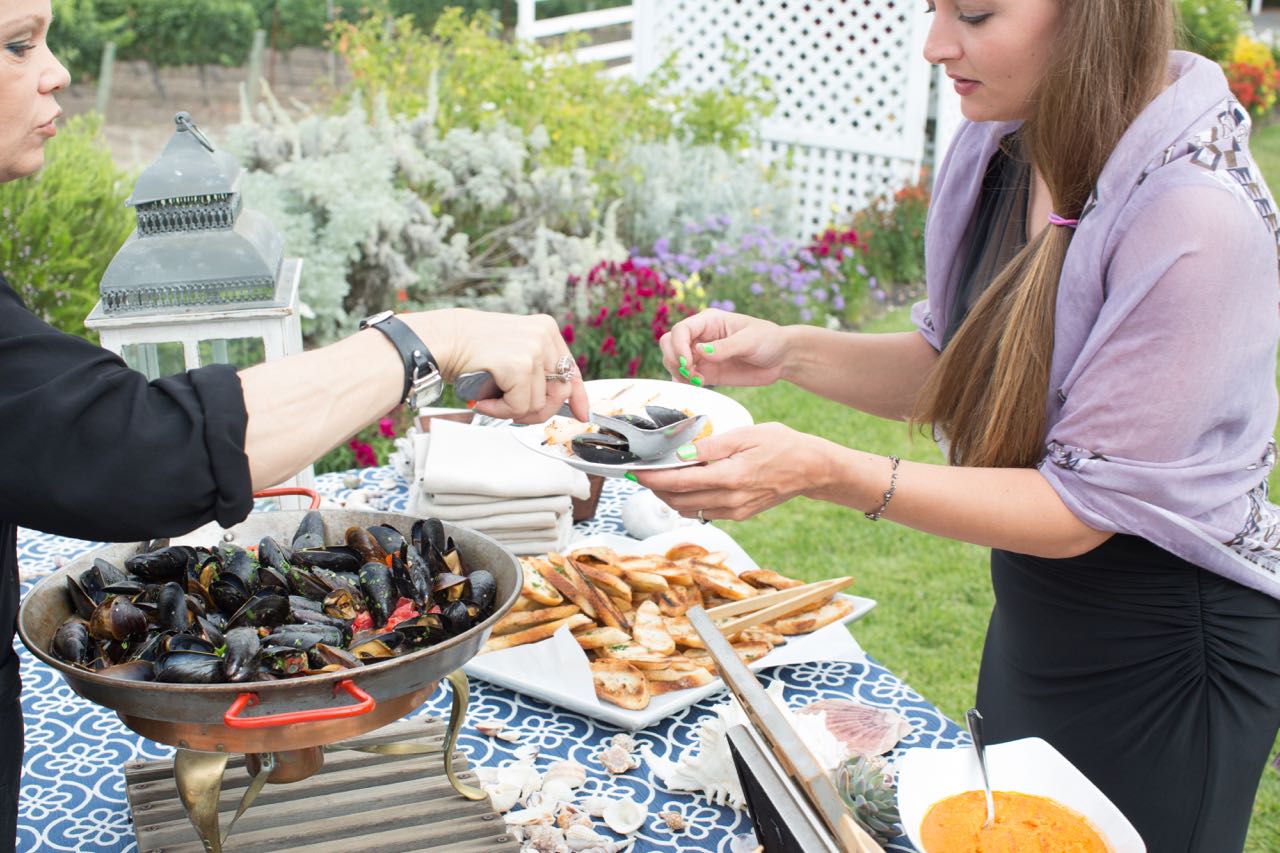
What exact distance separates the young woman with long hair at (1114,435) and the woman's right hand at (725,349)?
432mm

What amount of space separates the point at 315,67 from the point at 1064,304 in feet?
63.8

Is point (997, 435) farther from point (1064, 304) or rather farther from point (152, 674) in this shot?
point (152, 674)

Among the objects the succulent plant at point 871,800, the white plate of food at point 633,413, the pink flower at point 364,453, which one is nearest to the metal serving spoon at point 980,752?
the succulent plant at point 871,800

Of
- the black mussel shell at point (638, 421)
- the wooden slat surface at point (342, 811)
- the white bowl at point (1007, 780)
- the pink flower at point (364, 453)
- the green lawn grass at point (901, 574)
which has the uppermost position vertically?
the black mussel shell at point (638, 421)

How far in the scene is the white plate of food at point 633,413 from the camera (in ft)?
6.34

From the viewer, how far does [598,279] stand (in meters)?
6.29

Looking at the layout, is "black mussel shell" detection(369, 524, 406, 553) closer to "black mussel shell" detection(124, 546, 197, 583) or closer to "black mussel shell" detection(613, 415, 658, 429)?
"black mussel shell" detection(124, 546, 197, 583)

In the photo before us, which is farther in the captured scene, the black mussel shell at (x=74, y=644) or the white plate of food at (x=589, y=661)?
the white plate of food at (x=589, y=661)

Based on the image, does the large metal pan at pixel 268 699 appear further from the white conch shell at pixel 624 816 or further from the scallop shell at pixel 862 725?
the scallop shell at pixel 862 725

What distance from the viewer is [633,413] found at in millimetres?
2141

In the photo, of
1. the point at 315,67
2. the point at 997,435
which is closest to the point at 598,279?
the point at 997,435

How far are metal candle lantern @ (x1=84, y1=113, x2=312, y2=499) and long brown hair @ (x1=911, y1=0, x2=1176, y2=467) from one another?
1.33m

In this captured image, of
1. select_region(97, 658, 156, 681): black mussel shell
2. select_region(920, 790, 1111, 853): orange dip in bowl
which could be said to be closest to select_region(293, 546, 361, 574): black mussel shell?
select_region(97, 658, 156, 681): black mussel shell

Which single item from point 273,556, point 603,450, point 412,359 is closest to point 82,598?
point 273,556
